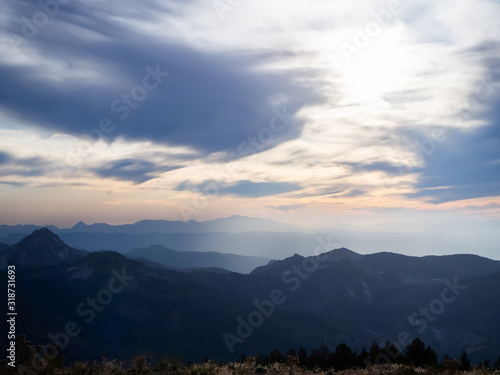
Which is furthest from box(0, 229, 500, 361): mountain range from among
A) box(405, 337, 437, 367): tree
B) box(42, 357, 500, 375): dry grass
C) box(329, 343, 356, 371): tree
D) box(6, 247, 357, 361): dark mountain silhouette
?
box(405, 337, 437, 367): tree

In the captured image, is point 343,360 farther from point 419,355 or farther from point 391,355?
point 419,355

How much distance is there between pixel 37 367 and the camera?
13.0 meters

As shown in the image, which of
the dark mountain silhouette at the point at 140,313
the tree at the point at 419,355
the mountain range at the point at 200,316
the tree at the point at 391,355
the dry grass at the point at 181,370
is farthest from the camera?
the mountain range at the point at 200,316

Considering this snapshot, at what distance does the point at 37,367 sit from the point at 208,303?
145 meters

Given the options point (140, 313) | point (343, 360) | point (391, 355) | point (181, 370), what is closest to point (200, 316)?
point (140, 313)

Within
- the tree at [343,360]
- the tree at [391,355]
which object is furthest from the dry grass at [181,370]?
the tree at [391,355]

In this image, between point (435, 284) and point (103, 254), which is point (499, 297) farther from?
point (103, 254)

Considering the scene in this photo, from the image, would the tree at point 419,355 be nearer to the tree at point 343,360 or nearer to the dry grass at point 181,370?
the tree at point 343,360

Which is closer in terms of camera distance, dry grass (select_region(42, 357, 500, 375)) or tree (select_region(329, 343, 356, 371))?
dry grass (select_region(42, 357, 500, 375))

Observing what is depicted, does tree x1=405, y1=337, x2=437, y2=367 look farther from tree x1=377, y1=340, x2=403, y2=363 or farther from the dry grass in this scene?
the dry grass

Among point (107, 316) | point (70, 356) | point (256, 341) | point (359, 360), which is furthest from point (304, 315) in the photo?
point (359, 360)

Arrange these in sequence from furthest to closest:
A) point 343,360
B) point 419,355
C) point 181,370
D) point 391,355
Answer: point 419,355, point 391,355, point 343,360, point 181,370


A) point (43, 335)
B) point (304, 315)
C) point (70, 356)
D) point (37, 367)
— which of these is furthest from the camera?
point (304, 315)

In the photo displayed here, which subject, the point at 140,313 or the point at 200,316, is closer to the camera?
the point at 140,313
